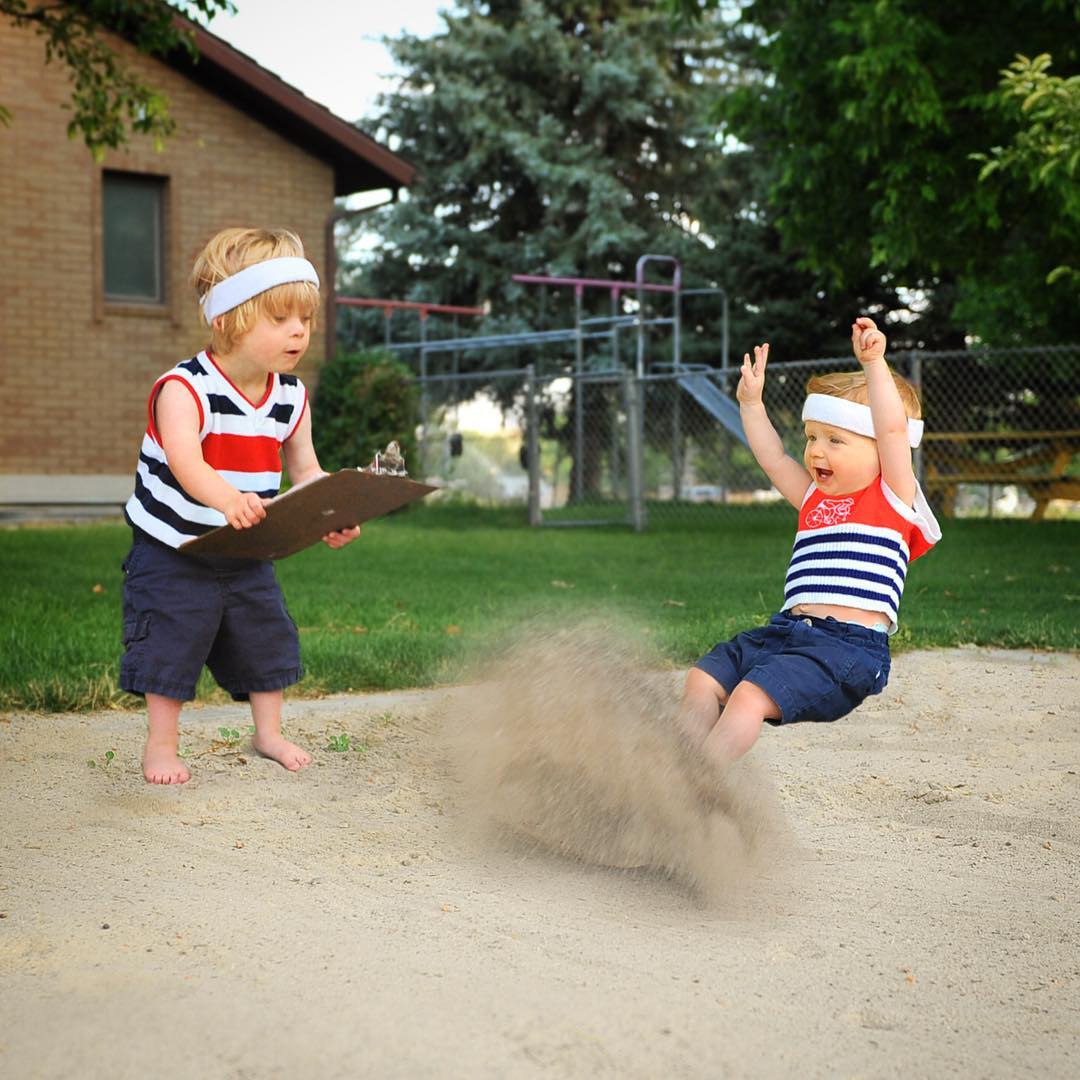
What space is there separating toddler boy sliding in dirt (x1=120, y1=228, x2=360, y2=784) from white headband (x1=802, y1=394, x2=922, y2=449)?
125 cm

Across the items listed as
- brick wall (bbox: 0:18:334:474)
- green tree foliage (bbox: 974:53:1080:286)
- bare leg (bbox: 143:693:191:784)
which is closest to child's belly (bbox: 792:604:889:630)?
bare leg (bbox: 143:693:191:784)

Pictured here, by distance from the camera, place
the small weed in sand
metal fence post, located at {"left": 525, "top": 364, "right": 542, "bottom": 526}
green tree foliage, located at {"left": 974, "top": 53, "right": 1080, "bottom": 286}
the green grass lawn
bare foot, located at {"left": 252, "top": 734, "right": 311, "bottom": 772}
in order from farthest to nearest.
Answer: metal fence post, located at {"left": 525, "top": 364, "right": 542, "bottom": 526} < green tree foliage, located at {"left": 974, "top": 53, "right": 1080, "bottom": 286} < the green grass lawn < the small weed in sand < bare foot, located at {"left": 252, "top": 734, "right": 311, "bottom": 772}

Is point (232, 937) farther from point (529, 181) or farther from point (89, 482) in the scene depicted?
point (529, 181)

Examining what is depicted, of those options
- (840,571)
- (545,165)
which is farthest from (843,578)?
(545,165)

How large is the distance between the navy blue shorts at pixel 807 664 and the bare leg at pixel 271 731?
123cm

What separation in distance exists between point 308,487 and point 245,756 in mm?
1058

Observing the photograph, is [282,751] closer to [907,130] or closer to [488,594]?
[488,594]

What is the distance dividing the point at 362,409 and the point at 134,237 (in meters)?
3.08

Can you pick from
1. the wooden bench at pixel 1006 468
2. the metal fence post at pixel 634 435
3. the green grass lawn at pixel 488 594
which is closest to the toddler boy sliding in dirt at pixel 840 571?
the green grass lawn at pixel 488 594

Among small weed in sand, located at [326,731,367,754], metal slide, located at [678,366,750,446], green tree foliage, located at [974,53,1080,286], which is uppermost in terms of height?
green tree foliage, located at [974,53,1080,286]

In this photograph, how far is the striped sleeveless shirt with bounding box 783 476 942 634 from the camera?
11.1 feet

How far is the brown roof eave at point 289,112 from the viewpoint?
15320 millimetres

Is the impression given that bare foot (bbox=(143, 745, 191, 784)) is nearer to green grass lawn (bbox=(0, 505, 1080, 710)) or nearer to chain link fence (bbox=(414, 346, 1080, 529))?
green grass lawn (bbox=(0, 505, 1080, 710))

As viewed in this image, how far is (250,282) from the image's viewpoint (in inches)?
145
